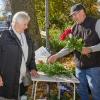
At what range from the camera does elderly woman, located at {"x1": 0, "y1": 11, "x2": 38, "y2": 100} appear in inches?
218

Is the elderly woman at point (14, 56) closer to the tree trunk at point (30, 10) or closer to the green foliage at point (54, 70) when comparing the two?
the green foliage at point (54, 70)

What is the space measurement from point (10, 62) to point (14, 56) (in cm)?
11

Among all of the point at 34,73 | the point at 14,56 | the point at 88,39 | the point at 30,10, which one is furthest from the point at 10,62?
the point at 30,10

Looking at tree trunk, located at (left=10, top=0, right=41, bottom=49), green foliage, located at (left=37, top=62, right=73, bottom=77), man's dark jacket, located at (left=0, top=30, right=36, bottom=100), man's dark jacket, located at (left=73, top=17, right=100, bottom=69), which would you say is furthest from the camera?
tree trunk, located at (left=10, top=0, right=41, bottom=49)

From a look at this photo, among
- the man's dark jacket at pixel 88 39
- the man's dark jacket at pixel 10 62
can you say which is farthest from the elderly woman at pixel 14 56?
the man's dark jacket at pixel 88 39

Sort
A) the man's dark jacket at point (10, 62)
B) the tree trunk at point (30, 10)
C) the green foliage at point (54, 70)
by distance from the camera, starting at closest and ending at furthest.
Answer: the man's dark jacket at point (10, 62)
the green foliage at point (54, 70)
the tree trunk at point (30, 10)

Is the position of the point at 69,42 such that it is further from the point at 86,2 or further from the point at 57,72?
the point at 86,2

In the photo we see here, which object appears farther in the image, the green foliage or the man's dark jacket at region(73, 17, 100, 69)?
the green foliage

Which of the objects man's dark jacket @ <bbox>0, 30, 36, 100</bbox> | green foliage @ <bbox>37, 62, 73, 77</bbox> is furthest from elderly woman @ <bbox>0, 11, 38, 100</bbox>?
green foliage @ <bbox>37, 62, 73, 77</bbox>

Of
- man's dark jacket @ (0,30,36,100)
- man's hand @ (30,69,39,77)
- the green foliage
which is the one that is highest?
man's dark jacket @ (0,30,36,100)

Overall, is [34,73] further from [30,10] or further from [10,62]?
[30,10]

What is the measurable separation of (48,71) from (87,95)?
864 mm

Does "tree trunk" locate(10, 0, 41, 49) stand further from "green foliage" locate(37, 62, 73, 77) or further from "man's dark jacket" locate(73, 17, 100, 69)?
"man's dark jacket" locate(73, 17, 100, 69)

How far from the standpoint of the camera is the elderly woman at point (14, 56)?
5527mm
